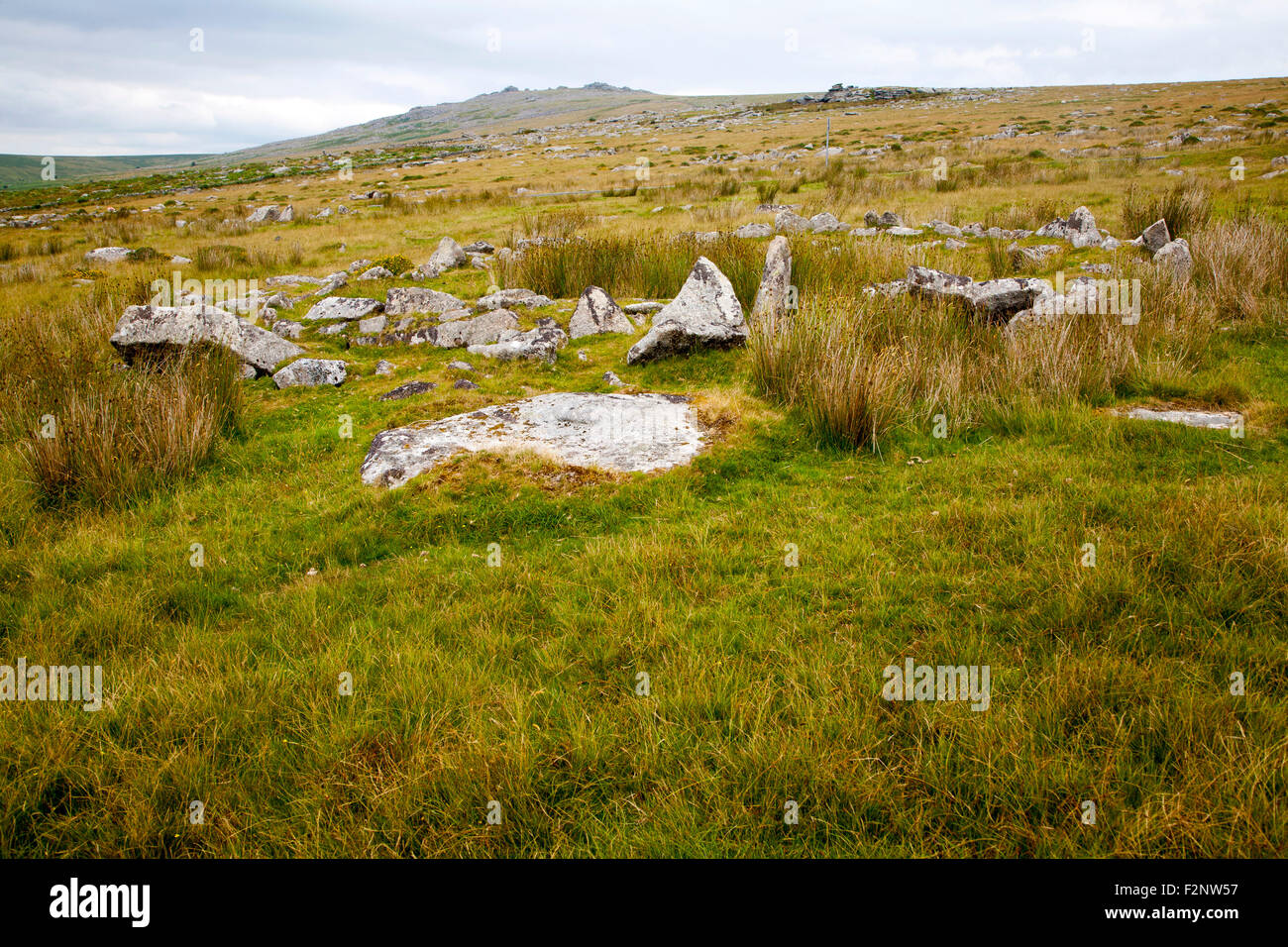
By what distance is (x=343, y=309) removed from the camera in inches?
462

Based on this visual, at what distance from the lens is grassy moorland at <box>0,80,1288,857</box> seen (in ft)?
8.41

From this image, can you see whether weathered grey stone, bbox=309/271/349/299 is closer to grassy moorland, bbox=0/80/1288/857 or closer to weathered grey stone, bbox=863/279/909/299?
grassy moorland, bbox=0/80/1288/857

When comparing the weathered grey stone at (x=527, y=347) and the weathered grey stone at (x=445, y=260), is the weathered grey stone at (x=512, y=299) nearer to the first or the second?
the weathered grey stone at (x=527, y=347)

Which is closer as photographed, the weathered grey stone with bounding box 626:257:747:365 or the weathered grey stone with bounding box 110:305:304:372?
the weathered grey stone with bounding box 110:305:304:372

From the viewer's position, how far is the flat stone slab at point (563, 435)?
6078 millimetres

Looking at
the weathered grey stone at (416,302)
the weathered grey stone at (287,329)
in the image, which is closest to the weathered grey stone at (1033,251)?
the weathered grey stone at (416,302)

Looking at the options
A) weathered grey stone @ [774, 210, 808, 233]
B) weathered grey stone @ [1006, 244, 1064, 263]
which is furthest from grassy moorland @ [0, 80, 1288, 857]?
weathered grey stone @ [774, 210, 808, 233]

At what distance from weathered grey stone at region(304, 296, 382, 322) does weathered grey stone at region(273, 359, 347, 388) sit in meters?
3.00

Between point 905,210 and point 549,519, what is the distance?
1676cm

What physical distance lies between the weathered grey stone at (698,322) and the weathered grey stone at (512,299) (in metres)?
3.33

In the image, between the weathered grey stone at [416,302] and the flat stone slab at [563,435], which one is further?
the weathered grey stone at [416,302]

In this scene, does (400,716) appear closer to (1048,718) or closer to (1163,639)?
(1048,718)

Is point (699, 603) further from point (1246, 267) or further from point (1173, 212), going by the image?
point (1173, 212)
